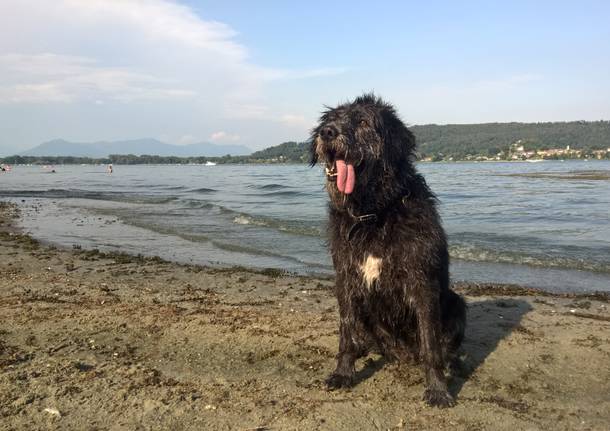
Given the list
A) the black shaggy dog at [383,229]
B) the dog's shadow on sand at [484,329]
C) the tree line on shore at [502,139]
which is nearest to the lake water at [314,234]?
the black shaggy dog at [383,229]

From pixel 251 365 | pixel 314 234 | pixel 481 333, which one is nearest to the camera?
pixel 251 365

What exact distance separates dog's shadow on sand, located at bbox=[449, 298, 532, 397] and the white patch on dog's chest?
126 centimetres

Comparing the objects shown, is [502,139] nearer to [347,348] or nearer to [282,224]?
[282,224]

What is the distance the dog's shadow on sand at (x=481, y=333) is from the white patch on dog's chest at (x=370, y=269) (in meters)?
1.00

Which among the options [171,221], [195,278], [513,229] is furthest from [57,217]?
[513,229]

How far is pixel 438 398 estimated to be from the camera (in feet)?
13.7

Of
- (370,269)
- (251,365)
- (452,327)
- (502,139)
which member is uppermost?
(502,139)

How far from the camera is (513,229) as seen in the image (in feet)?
55.2

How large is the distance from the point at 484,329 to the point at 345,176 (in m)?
3.51

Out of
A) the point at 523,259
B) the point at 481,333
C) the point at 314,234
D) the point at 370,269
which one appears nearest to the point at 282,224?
the point at 314,234

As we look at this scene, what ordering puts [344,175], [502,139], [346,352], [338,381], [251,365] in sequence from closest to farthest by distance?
[344,175] → [338,381] → [346,352] → [251,365] → [502,139]

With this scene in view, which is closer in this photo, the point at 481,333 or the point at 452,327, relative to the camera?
the point at 452,327

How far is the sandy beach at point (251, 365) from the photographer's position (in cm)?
388

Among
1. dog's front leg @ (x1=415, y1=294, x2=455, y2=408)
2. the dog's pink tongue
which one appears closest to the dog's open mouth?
the dog's pink tongue
